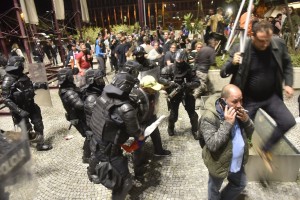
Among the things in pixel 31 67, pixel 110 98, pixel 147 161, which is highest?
pixel 110 98

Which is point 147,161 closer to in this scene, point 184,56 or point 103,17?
point 184,56

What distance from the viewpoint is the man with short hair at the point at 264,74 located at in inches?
132

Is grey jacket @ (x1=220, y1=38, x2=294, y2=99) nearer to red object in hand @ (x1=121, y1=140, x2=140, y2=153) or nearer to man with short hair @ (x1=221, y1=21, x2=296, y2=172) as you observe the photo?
man with short hair @ (x1=221, y1=21, x2=296, y2=172)

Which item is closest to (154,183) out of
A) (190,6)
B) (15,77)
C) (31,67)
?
(15,77)

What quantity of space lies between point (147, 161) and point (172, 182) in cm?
77

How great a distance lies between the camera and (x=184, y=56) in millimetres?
5234

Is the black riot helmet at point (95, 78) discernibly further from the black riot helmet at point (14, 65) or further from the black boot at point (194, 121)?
the black boot at point (194, 121)

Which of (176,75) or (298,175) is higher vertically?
(176,75)

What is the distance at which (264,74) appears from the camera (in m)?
3.46

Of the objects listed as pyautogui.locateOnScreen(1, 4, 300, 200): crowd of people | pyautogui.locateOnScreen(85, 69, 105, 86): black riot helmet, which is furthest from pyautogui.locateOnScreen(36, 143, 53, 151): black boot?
pyautogui.locateOnScreen(85, 69, 105, 86): black riot helmet

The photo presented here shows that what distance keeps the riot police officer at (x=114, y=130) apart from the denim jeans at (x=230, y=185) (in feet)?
3.44

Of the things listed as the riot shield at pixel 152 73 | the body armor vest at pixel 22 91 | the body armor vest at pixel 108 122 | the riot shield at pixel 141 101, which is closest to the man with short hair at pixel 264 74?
the riot shield at pixel 141 101

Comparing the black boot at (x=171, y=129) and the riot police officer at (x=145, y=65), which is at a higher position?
the riot police officer at (x=145, y=65)

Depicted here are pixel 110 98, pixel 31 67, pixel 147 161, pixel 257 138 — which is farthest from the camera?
pixel 31 67
